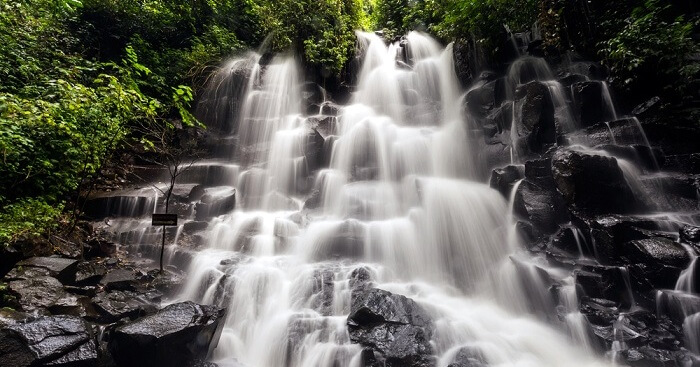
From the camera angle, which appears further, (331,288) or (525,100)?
(525,100)

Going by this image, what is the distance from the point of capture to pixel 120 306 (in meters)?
5.26

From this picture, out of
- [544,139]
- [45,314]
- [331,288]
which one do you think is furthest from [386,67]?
[45,314]

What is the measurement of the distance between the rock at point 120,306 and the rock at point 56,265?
0.63 m

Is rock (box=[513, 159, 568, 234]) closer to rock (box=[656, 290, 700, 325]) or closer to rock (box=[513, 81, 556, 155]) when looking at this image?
rock (box=[513, 81, 556, 155])

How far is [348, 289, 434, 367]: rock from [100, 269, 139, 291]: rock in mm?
4159

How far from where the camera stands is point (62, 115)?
673cm

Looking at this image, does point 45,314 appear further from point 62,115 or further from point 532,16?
point 532,16

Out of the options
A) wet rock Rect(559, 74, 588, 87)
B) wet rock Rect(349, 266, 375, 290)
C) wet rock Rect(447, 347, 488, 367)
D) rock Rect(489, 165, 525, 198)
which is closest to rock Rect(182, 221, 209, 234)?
wet rock Rect(349, 266, 375, 290)

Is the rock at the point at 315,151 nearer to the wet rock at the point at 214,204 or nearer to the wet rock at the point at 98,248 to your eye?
the wet rock at the point at 214,204

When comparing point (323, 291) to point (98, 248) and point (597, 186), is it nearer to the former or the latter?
point (98, 248)

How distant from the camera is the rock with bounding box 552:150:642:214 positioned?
643 cm

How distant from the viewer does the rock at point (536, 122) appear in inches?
342

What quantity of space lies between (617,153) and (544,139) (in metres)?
1.61

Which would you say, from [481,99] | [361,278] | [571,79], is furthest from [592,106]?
[361,278]
